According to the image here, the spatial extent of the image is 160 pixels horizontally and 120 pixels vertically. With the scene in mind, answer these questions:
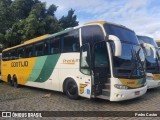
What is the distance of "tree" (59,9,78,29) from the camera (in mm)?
32250

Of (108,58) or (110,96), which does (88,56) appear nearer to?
(108,58)

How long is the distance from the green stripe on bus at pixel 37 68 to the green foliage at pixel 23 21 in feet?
36.0

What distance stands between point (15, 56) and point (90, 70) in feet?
31.5

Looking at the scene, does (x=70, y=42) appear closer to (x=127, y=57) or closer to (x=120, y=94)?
(x=127, y=57)

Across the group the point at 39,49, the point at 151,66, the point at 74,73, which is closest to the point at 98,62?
the point at 74,73

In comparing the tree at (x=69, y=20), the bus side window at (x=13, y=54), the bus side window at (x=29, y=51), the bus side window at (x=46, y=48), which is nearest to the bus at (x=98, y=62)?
the bus side window at (x=46, y=48)

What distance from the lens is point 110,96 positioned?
8.66 meters

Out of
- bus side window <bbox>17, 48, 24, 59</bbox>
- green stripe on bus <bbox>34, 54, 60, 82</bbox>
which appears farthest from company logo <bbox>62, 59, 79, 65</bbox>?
bus side window <bbox>17, 48, 24, 59</bbox>

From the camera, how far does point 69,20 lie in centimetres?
3266

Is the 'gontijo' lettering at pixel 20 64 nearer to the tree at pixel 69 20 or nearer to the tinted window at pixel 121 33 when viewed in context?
the tinted window at pixel 121 33

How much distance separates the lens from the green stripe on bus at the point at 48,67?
1174cm

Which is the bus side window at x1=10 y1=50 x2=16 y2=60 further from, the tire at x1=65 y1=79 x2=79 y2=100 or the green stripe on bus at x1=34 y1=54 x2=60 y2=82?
the tire at x1=65 y1=79 x2=79 y2=100

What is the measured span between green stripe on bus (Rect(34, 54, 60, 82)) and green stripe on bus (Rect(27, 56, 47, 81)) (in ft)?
0.89

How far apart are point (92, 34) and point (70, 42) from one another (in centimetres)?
142
